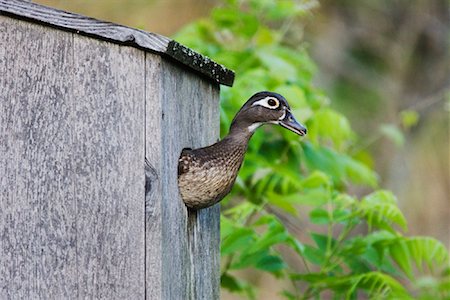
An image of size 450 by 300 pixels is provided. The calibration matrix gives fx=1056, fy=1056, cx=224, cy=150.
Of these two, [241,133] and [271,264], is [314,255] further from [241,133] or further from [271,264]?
[241,133]

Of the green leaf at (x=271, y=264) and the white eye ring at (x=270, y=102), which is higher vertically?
the white eye ring at (x=270, y=102)

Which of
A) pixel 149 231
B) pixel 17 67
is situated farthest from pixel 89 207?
pixel 17 67

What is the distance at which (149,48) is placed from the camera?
7.73ft

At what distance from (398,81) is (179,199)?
17.6ft

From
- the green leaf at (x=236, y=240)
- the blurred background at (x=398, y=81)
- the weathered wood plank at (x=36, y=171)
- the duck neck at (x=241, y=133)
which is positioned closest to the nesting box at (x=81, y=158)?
the weathered wood plank at (x=36, y=171)

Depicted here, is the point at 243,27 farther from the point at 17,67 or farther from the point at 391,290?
the point at 17,67

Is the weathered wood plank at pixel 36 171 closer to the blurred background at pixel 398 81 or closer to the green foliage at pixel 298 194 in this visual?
the green foliage at pixel 298 194

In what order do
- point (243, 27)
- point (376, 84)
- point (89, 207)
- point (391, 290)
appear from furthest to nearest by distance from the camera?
point (376, 84) → point (243, 27) → point (391, 290) → point (89, 207)

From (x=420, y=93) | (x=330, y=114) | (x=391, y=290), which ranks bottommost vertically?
(x=391, y=290)

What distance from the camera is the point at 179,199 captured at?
2.47 meters

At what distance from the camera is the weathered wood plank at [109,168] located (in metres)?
2.32

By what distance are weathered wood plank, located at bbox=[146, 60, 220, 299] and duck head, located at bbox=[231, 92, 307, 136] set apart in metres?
0.15

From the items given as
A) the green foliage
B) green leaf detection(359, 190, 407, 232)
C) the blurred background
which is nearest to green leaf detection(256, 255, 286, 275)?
the green foliage

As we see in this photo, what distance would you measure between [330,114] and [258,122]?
4.28ft
